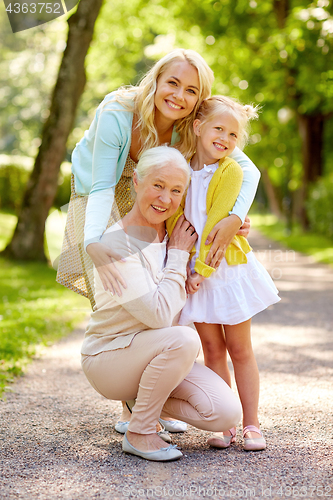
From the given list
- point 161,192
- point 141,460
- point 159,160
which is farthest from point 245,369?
point 159,160

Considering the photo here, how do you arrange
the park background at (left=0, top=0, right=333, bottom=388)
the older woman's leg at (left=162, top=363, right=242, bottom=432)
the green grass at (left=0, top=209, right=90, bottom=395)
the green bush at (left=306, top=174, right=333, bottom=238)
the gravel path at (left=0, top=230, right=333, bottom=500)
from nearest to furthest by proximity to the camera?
the gravel path at (left=0, top=230, right=333, bottom=500) < the older woman's leg at (left=162, top=363, right=242, bottom=432) < the green grass at (left=0, top=209, right=90, bottom=395) < the park background at (left=0, top=0, right=333, bottom=388) < the green bush at (left=306, top=174, right=333, bottom=238)

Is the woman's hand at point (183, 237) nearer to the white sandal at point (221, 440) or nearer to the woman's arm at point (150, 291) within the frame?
the woman's arm at point (150, 291)

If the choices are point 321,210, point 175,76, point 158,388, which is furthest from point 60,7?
point 321,210

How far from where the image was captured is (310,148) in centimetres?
1841

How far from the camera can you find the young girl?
2928 mm

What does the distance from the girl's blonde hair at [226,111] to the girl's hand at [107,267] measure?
865 millimetres

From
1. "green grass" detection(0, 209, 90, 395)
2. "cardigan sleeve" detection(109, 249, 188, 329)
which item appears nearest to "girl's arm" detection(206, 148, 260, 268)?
"cardigan sleeve" detection(109, 249, 188, 329)

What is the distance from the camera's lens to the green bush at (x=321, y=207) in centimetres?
1590

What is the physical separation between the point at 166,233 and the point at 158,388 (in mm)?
815

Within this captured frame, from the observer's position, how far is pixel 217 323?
3.01m

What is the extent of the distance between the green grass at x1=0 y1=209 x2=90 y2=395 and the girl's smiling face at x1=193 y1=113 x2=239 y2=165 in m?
1.27

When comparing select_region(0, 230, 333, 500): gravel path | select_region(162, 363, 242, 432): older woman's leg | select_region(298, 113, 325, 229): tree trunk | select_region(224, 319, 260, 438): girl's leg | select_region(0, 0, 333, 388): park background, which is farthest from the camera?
select_region(298, 113, 325, 229): tree trunk

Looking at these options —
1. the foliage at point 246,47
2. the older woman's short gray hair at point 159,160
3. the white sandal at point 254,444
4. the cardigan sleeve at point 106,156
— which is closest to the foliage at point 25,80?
the foliage at point 246,47

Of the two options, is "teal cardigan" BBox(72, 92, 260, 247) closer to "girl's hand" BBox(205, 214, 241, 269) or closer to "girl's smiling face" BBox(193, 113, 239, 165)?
"girl's hand" BBox(205, 214, 241, 269)
